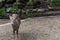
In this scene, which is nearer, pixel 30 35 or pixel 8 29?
pixel 30 35

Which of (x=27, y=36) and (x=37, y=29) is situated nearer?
(x=27, y=36)

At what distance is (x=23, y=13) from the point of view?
6723 mm

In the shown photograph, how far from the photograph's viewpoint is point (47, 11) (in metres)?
6.97

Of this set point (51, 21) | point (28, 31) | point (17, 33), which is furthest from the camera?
point (51, 21)

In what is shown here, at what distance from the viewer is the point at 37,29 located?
5414 millimetres

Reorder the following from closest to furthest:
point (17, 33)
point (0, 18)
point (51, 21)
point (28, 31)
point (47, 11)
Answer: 1. point (17, 33)
2. point (28, 31)
3. point (51, 21)
4. point (0, 18)
5. point (47, 11)

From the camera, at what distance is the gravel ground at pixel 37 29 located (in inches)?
191

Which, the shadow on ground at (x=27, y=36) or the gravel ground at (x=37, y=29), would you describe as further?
the gravel ground at (x=37, y=29)

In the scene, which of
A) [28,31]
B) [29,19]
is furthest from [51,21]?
[28,31]

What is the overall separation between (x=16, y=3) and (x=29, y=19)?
0.89 metres

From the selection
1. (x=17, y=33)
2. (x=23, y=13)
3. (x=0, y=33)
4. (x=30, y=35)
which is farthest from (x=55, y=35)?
(x=23, y=13)

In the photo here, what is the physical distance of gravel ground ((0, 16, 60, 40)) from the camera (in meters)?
4.86

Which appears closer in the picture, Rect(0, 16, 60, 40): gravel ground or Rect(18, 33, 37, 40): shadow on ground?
Rect(18, 33, 37, 40): shadow on ground

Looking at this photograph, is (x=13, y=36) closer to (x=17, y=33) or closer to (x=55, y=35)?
(x=17, y=33)
